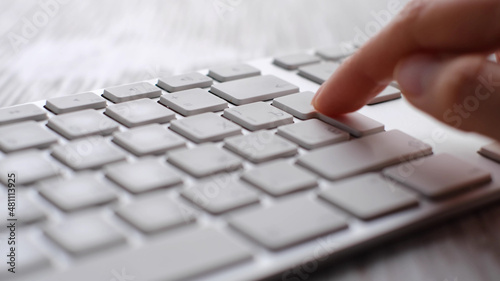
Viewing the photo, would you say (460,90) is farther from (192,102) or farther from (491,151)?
(192,102)

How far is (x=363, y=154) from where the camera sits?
1.37 ft

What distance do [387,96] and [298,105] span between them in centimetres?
9

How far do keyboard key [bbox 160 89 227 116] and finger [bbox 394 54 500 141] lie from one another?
16 centimetres

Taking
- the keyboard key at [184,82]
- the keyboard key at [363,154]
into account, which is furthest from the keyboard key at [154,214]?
the keyboard key at [184,82]

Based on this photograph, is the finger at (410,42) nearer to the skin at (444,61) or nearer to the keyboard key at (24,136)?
the skin at (444,61)

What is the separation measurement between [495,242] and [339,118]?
0.54 feet

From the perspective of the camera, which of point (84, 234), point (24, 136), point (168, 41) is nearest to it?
point (84, 234)

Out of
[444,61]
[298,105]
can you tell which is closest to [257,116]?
[298,105]

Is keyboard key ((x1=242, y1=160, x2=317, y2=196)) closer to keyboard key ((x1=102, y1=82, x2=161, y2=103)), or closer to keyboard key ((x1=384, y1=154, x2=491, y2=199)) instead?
keyboard key ((x1=384, y1=154, x2=491, y2=199))

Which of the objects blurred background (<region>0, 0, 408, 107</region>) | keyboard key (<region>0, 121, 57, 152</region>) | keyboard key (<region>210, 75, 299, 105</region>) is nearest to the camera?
keyboard key (<region>0, 121, 57, 152</region>)

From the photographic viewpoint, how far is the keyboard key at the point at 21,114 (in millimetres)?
442

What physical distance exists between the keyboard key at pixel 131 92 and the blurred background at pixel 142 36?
11 cm

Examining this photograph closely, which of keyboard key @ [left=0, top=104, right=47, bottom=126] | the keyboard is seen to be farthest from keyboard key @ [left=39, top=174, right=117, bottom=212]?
keyboard key @ [left=0, top=104, right=47, bottom=126]

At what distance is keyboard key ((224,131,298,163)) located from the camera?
40cm
